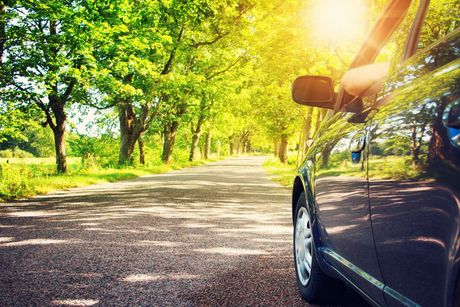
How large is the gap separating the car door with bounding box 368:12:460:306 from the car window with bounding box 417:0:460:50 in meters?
0.09

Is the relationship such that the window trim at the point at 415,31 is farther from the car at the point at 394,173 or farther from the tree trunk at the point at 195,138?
the tree trunk at the point at 195,138

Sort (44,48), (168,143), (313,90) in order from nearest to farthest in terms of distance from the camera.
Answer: (313,90), (44,48), (168,143)

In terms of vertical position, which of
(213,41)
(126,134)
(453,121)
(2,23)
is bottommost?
(453,121)

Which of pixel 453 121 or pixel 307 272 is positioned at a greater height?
pixel 453 121

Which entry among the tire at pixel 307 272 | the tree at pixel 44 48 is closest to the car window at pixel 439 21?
the tire at pixel 307 272

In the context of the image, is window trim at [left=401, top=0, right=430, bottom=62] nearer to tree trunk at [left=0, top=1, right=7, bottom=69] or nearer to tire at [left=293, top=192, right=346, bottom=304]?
tire at [left=293, top=192, right=346, bottom=304]

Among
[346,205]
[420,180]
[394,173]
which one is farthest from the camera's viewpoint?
[346,205]

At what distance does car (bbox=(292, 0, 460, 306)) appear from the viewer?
129 cm

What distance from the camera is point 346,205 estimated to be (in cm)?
223

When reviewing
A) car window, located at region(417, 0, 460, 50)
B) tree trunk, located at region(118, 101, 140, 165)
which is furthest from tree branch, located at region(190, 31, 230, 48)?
car window, located at region(417, 0, 460, 50)

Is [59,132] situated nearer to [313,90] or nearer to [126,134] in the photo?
[126,134]

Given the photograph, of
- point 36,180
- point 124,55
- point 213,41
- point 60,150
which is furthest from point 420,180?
point 213,41

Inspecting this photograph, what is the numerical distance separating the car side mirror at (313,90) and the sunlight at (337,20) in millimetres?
9879

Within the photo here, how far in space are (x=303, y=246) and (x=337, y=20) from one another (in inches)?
435
